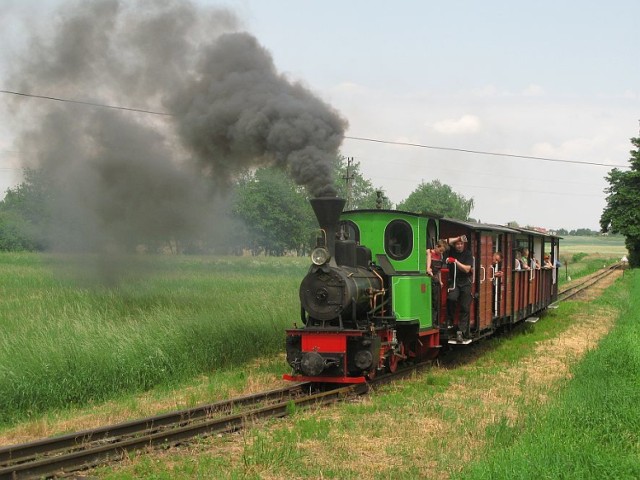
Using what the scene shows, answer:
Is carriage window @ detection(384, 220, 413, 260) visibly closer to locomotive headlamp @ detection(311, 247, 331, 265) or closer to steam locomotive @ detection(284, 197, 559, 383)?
steam locomotive @ detection(284, 197, 559, 383)

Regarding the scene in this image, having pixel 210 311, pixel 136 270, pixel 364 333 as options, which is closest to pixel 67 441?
pixel 364 333

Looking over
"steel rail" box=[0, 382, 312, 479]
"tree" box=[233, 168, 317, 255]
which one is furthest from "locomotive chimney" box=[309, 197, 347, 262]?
"tree" box=[233, 168, 317, 255]

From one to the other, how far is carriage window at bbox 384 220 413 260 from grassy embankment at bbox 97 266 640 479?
1.96 meters

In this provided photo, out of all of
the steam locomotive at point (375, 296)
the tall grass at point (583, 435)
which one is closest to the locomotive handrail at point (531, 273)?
the steam locomotive at point (375, 296)

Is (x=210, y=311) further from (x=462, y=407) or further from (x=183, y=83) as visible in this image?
(x=462, y=407)

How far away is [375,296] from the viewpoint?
33.4 ft

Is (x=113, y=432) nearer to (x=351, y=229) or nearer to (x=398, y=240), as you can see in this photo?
(x=351, y=229)

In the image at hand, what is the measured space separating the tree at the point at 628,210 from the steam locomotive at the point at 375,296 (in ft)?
148

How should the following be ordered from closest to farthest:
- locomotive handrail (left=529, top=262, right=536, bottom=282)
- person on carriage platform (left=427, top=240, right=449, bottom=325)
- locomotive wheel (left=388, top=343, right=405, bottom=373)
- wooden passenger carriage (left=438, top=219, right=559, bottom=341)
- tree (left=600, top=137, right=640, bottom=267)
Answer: locomotive wheel (left=388, top=343, right=405, bottom=373), person on carriage platform (left=427, top=240, right=449, bottom=325), wooden passenger carriage (left=438, top=219, right=559, bottom=341), locomotive handrail (left=529, top=262, right=536, bottom=282), tree (left=600, top=137, right=640, bottom=267)

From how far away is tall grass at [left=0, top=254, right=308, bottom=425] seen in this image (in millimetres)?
9492

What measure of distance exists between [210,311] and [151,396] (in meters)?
3.99

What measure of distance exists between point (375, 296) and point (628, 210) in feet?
164

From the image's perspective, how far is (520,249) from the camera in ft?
55.5

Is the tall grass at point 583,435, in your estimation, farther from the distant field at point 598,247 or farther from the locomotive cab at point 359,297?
the distant field at point 598,247
